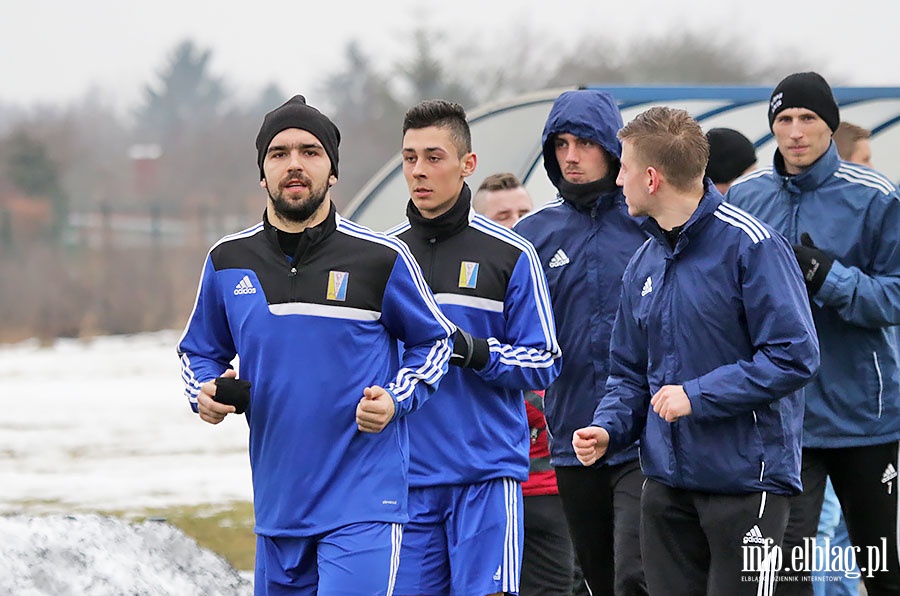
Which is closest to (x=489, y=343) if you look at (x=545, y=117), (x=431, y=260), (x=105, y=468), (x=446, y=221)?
(x=431, y=260)

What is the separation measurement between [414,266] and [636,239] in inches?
48.7

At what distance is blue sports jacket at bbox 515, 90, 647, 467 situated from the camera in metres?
5.52

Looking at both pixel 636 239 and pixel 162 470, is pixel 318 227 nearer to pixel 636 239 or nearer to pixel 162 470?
pixel 636 239

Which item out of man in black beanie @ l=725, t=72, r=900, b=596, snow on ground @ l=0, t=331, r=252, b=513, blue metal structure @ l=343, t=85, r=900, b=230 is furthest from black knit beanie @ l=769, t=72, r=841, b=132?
snow on ground @ l=0, t=331, r=252, b=513

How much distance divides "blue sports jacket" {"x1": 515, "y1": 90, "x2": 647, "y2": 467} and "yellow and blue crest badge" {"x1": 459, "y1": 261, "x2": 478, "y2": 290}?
0.51 m

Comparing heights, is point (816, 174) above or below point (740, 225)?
above

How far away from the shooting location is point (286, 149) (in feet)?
15.3

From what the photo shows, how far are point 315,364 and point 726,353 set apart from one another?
133 centimetres

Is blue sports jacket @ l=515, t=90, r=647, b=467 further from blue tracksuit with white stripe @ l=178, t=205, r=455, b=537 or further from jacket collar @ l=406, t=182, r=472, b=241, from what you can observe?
blue tracksuit with white stripe @ l=178, t=205, r=455, b=537

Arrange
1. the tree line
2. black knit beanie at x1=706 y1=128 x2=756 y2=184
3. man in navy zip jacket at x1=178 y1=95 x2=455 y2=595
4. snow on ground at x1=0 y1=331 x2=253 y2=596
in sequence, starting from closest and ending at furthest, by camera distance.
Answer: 1. man in navy zip jacket at x1=178 y1=95 x2=455 y2=595
2. snow on ground at x1=0 y1=331 x2=253 y2=596
3. black knit beanie at x1=706 y1=128 x2=756 y2=184
4. the tree line

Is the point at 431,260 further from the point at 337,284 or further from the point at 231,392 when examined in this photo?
the point at 231,392

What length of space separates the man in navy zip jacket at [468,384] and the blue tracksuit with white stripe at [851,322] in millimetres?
1146

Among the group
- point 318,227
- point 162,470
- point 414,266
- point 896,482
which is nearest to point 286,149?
point 318,227

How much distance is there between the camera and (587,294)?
5.56 metres
